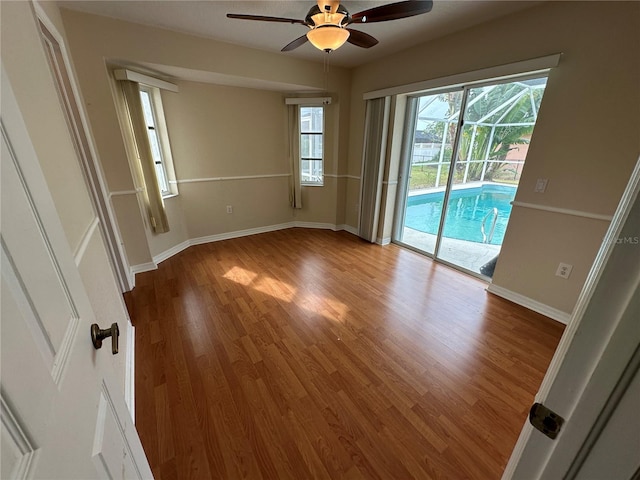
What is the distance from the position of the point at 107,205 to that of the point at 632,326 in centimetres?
318

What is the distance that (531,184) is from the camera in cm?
221

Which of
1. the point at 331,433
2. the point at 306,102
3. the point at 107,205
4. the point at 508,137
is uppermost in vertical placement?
the point at 306,102

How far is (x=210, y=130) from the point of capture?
3.46 meters

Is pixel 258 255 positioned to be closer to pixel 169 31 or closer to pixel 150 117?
pixel 150 117

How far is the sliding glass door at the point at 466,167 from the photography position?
2432 mm

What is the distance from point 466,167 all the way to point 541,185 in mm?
856

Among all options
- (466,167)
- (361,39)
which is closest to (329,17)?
(361,39)

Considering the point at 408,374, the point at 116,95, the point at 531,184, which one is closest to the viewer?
the point at 408,374

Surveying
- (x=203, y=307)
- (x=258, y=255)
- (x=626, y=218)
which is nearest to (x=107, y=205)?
(x=203, y=307)

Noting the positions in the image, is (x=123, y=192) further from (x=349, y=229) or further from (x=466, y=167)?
(x=466, y=167)

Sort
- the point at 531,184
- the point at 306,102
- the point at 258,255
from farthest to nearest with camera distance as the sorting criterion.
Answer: the point at 306,102 → the point at 258,255 → the point at 531,184

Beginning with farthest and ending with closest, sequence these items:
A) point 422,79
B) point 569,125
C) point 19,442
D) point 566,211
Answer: point 422,79
point 566,211
point 569,125
point 19,442

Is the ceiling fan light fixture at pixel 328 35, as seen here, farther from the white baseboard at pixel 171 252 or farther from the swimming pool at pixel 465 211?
the white baseboard at pixel 171 252

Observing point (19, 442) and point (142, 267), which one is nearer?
point (19, 442)
